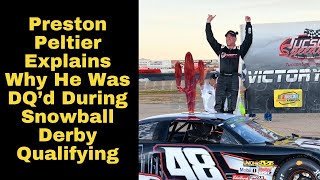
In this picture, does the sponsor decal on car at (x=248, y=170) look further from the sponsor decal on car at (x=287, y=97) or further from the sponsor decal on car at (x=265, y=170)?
the sponsor decal on car at (x=287, y=97)

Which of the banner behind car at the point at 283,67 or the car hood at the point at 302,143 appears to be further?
the banner behind car at the point at 283,67

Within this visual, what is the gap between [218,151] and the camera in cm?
675

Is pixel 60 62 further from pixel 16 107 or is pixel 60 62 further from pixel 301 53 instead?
pixel 301 53

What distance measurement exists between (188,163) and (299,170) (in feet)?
4.24

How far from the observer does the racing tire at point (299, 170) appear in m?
6.46

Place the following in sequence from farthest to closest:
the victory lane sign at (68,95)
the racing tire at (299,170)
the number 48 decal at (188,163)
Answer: the number 48 decal at (188,163)
the racing tire at (299,170)
the victory lane sign at (68,95)

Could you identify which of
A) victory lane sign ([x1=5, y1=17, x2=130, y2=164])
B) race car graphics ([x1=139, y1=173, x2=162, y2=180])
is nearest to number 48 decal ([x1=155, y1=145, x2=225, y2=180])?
race car graphics ([x1=139, y1=173, x2=162, y2=180])

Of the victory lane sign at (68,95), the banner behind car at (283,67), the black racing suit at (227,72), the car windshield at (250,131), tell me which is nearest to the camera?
the victory lane sign at (68,95)

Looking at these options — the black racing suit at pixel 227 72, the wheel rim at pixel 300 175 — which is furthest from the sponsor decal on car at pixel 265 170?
the black racing suit at pixel 227 72

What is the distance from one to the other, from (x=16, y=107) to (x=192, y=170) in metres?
4.90

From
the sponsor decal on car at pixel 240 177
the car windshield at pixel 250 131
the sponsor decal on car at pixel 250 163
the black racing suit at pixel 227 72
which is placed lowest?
the sponsor decal on car at pixel 240 177

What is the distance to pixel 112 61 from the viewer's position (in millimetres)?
→ 2084

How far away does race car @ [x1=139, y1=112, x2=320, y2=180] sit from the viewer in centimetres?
657

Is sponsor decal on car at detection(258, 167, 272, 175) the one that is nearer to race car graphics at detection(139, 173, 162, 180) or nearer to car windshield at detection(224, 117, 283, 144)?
car windshield at detection(224, 117, 283, 144)
